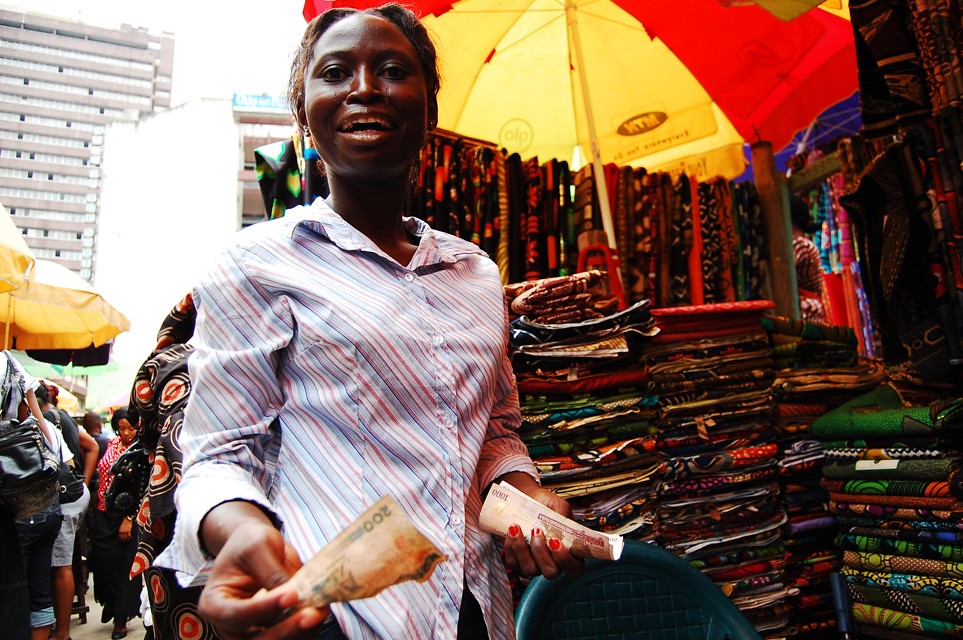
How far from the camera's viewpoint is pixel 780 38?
369 centimetres

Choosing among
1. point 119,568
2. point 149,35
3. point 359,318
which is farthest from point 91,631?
point 149,35

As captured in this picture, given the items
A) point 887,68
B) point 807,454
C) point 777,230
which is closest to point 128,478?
point 807,454

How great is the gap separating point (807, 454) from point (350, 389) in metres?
2.20

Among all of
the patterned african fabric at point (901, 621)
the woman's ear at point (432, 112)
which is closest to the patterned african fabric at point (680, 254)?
the patterned african fabric at point (901, 621)

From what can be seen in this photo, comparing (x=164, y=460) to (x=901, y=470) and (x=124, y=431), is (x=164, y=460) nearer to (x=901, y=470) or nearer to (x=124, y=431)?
(x=901, y=470)

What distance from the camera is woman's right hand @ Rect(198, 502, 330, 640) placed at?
677mm

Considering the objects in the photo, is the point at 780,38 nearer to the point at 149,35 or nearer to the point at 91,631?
the point at 91,631

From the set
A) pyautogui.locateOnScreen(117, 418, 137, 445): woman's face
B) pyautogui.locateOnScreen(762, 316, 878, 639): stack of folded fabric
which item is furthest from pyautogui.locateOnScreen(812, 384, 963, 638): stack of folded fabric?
pyautogui.locateOnScreen(117, 418, 137, 445): woman's face

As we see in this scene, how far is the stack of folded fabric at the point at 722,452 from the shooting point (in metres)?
2.42

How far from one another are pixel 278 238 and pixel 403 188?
30 centimetres

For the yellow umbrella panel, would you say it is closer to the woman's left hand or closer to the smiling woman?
the smiling woman

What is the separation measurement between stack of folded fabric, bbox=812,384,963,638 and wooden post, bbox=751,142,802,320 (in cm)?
140

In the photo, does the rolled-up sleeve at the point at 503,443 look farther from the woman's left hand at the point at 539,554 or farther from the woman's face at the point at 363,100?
the woman's face at the point at 363,100

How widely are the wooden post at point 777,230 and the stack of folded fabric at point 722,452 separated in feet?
4.51
